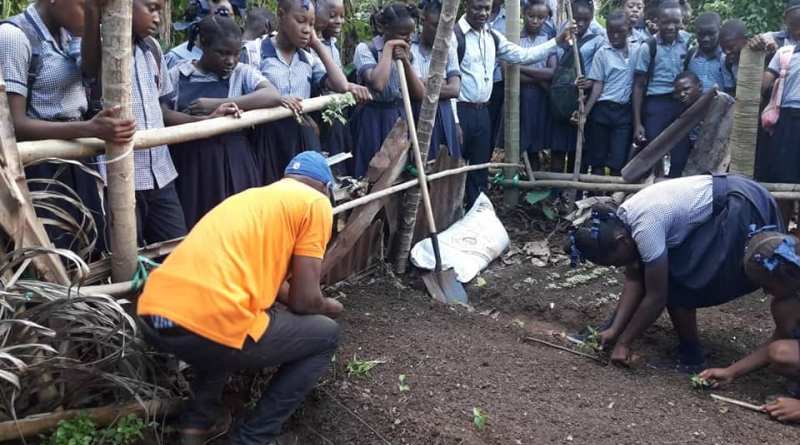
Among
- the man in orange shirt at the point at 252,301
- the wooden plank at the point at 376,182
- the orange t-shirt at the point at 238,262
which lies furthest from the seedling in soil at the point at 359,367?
the orange t-shirt at the point at 238,262

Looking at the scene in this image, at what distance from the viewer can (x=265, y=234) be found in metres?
2.88

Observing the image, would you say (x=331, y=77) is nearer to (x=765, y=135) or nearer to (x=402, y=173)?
(x=402, y=173)

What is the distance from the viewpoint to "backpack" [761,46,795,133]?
5.45 meters

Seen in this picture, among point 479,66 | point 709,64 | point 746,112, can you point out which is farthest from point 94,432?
point 709,64

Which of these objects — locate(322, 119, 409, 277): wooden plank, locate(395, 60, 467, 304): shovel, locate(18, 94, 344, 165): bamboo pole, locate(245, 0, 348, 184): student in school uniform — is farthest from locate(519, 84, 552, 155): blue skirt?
locate(18, 94, 344, 165): bamboo pole

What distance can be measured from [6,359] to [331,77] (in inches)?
106

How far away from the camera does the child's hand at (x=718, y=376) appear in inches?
151

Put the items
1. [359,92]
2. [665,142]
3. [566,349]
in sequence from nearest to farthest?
1. [566,349]
2. [359,92]
3. [665,142]

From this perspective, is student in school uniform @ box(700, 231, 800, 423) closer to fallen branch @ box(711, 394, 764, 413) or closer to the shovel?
fallen branch @ box(711, 394, 764, 413)

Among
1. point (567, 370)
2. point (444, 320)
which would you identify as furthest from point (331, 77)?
point (567, 370)

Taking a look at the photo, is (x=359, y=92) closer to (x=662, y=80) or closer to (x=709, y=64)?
(x=662, y=80)

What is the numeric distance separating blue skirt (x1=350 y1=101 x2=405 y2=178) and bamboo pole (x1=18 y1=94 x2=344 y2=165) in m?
1.36

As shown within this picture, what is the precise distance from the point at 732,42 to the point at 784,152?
95cm

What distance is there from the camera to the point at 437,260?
17.0 feet
